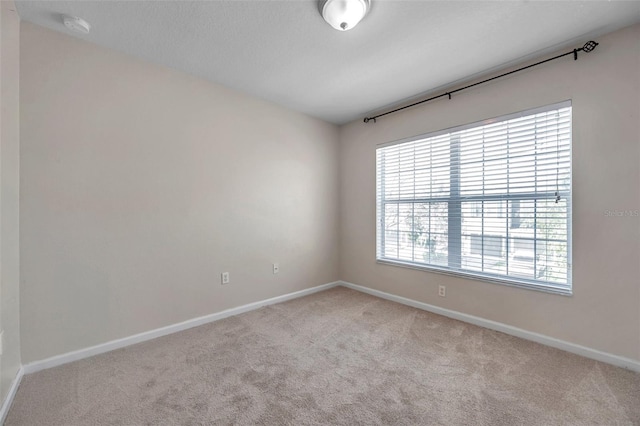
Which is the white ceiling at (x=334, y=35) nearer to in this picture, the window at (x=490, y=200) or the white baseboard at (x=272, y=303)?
the window at (x=490, y=200)

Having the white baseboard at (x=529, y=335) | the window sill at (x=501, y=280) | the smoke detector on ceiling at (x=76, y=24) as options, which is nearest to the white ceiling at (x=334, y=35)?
the smoke detector on ceiling at (x=76, y=24)

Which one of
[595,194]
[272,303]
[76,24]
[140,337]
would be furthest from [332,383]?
[76,24]

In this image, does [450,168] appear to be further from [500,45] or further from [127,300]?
[127,300]

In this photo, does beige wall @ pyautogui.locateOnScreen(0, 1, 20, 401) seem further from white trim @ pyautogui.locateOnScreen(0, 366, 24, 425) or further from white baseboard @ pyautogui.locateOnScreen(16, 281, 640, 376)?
white baseboard @ pyautogui.locateOnScreen(16, 281, 640, 376)

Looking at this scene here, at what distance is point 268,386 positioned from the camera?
1.76 m

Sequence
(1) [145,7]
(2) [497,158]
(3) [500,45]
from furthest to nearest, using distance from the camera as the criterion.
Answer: (2) [497,158] → (3) [500,45] → (1) [145,7]

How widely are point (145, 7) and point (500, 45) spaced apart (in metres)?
2.67

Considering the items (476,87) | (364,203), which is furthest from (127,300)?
(476,87)

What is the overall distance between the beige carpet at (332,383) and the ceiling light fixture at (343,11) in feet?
8.11

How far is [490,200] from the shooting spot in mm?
2605

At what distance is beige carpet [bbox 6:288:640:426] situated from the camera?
1.50 meters

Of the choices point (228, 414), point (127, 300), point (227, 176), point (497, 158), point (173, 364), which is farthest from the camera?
point (227, 176)

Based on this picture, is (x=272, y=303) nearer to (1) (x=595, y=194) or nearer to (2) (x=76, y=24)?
(2) (x=76, y=24)

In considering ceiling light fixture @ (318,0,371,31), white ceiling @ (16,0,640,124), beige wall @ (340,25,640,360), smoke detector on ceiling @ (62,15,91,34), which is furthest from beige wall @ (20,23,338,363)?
beige wall @ (340,25,640,360)
